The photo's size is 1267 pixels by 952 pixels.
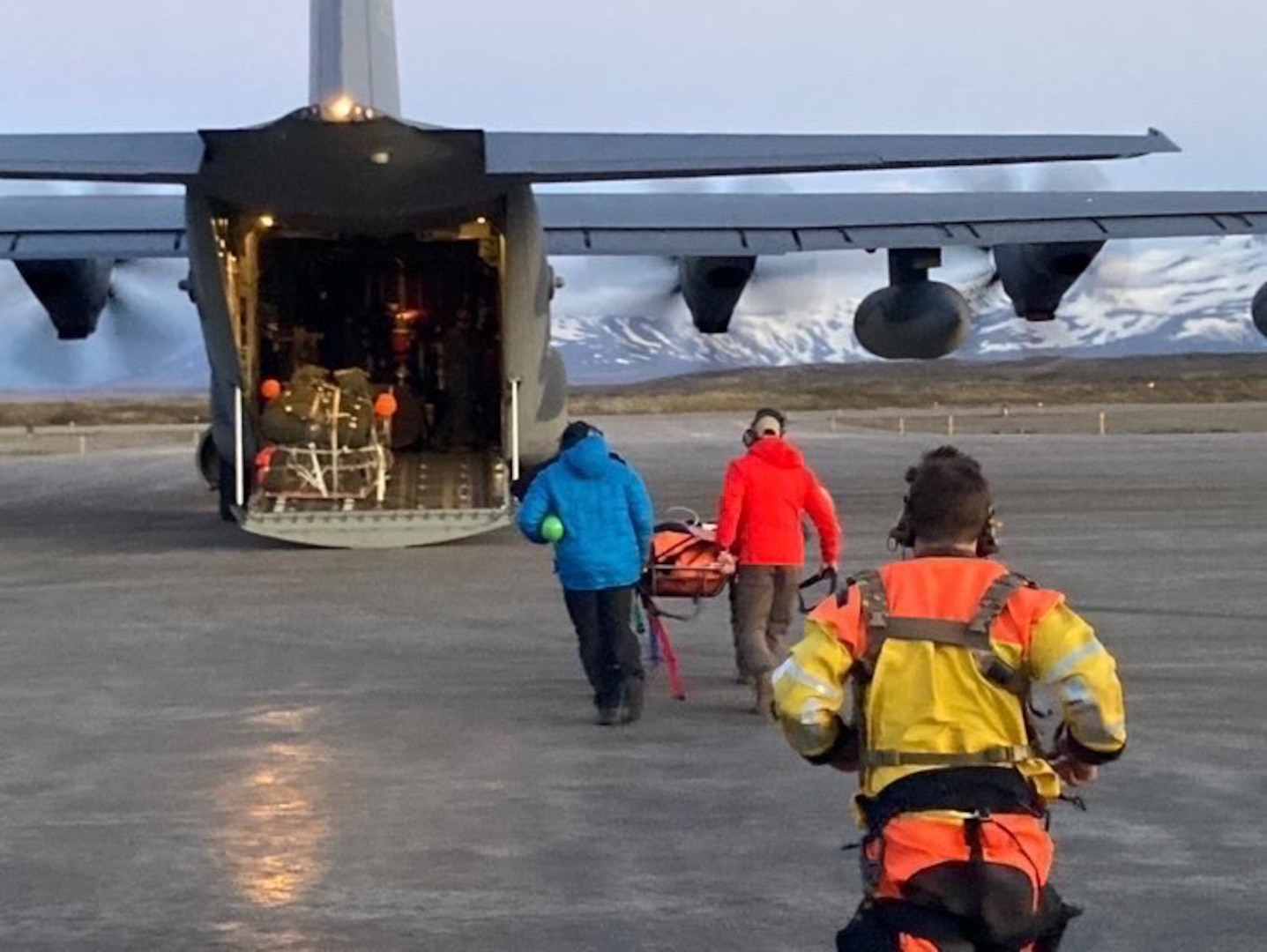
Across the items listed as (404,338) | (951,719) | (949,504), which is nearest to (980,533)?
(949,504)

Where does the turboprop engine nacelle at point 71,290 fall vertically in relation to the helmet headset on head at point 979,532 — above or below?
above

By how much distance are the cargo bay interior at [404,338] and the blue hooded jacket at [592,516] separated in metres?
10.0

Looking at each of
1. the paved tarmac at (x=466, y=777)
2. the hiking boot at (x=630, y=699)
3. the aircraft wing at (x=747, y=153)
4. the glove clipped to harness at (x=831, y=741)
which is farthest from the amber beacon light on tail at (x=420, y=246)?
the glove clipped to harness at (x=831, y=741)

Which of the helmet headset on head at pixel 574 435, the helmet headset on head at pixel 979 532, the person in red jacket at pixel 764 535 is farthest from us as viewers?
the person in red jacket at pixel 764 535

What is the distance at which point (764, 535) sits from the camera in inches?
441

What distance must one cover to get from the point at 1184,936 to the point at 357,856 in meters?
2.98

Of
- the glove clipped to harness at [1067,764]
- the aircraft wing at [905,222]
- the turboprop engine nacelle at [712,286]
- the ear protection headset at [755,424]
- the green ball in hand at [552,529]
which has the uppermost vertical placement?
the aircraft wing at [905,222]

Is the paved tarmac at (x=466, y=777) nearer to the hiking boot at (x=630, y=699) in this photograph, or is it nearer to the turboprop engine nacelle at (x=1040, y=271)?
the hiking boot at (x=630, y=699)

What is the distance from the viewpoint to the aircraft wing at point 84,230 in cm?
2344

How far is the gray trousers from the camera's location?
36.8ft

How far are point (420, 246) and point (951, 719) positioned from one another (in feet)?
60.4

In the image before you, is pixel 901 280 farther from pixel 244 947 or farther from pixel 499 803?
pixel 244 947

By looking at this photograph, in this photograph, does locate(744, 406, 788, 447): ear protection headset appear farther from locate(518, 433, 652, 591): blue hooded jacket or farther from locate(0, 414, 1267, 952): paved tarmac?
locate(0, 414, 1267, 952): paved tarmac

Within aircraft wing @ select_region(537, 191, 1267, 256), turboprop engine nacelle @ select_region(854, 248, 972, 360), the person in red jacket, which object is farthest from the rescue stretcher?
turboprop engine nacelle @ select_region(854, 248, 972, 360)
